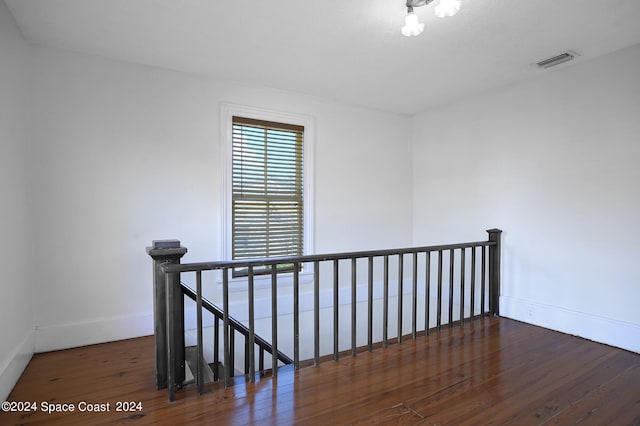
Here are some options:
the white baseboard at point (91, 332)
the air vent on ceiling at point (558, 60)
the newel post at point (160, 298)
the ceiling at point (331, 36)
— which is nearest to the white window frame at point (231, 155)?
the ceiling at point (331, 36)

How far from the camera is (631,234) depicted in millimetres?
2777

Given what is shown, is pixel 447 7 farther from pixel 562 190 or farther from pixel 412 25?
pixel 562 190

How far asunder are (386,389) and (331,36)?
2.45m

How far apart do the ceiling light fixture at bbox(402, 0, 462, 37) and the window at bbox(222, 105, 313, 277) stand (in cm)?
194

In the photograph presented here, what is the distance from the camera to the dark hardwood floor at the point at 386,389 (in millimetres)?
1821

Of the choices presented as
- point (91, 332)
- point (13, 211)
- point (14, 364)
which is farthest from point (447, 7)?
point (91, 332)

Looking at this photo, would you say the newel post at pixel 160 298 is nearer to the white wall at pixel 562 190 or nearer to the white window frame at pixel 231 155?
the white window frame at pixel 231 155

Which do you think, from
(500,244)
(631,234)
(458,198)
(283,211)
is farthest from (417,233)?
(631,234)

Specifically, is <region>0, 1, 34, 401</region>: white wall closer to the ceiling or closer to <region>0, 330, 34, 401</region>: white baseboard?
<region>0, 330, 34, 401</region>: white baseboard

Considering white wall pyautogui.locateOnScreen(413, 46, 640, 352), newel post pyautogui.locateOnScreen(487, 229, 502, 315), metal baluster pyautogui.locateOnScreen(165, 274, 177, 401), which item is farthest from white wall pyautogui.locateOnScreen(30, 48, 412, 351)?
newel post pyautogui.locateOnScreen(487, 229, 502, 315)

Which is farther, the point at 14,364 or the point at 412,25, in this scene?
the point at 14,364

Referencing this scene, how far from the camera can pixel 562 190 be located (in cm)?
318

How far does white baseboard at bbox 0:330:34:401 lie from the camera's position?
2.01 m

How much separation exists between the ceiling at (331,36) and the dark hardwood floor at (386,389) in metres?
2.38
